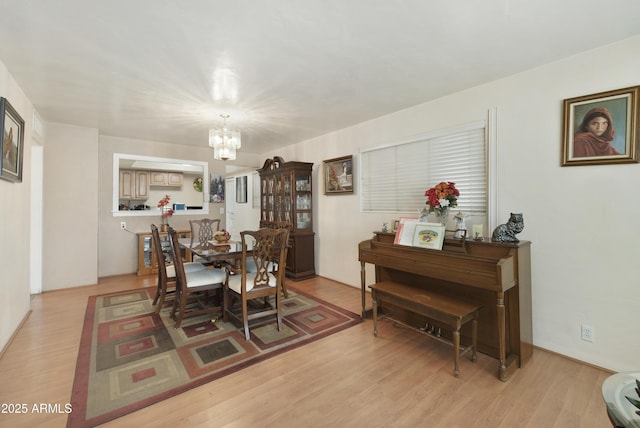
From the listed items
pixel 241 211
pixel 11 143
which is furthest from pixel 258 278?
pixel 241 211

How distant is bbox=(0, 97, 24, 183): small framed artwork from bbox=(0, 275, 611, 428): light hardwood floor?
1.54 meters

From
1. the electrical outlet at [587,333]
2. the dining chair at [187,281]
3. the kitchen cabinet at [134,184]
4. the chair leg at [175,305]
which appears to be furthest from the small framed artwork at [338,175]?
the kitchen cabinet at [134,184]

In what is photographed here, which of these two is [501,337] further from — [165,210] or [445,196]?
[165,210]

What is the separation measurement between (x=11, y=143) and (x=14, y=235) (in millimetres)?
873

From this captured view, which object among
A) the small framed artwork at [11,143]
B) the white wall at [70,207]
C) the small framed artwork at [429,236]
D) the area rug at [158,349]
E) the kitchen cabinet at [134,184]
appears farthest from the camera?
the kitchen cabinet at [134,184]

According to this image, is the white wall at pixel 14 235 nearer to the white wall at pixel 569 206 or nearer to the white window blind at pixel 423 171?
the white window blind at pixel 423 171

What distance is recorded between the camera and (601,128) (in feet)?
6.93

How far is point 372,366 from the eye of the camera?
2211 mm

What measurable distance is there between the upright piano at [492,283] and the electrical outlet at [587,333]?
1.15 feet

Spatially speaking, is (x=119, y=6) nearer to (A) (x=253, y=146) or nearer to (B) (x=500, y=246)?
(B) (x=500, y=246)

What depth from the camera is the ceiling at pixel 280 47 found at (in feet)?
5.59

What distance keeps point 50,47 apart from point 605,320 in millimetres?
4644

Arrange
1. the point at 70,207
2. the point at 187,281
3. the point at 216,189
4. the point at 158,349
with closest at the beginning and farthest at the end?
the point at 158,349 < the point at 187,281 < the point at 70,207 < the point at 216,189

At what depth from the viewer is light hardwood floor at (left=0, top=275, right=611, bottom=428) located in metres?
1.66
